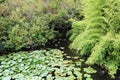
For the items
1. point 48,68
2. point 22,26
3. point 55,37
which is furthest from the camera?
point 55,37

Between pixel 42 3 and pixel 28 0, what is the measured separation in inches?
32.8

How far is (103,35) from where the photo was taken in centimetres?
641

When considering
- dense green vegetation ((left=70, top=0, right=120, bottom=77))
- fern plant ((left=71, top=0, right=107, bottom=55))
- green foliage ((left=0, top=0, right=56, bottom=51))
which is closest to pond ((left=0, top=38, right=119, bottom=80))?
dense green vegetation ((left=70, top=0, right=120, bottom=77))

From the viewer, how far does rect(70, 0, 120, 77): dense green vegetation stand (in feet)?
19.2

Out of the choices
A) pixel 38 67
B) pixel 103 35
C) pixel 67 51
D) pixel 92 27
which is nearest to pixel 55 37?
pixel 67 51

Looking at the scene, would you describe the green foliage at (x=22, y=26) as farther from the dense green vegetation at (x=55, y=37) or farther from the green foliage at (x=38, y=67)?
the green foliage at (x=38, y=67)

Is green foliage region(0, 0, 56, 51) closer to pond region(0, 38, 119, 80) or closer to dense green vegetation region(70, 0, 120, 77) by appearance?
pond region(0, 38, 119, 80)

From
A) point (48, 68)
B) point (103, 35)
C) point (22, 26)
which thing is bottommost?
point (48, 68)

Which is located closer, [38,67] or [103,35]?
[38,67]

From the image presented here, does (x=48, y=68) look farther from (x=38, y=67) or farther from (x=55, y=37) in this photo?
(x=55, y=37)

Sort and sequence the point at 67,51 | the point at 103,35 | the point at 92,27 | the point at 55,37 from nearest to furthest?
the point at 103,35 → the point at 92,27 → the point at 67,51 → the point at 55,37

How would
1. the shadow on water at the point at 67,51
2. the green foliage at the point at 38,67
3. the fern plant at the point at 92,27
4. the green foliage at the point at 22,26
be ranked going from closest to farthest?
the green foliage at the point at 38,67, the shadow on water at the point at 67,51, the fern plant at the point at 92,27, the green foliage at the point at 22,26

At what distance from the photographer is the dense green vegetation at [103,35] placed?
19.2 feet

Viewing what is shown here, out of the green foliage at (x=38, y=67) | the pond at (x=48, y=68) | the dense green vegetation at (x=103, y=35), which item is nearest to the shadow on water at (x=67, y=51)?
the pond at (x=48, y=68)
